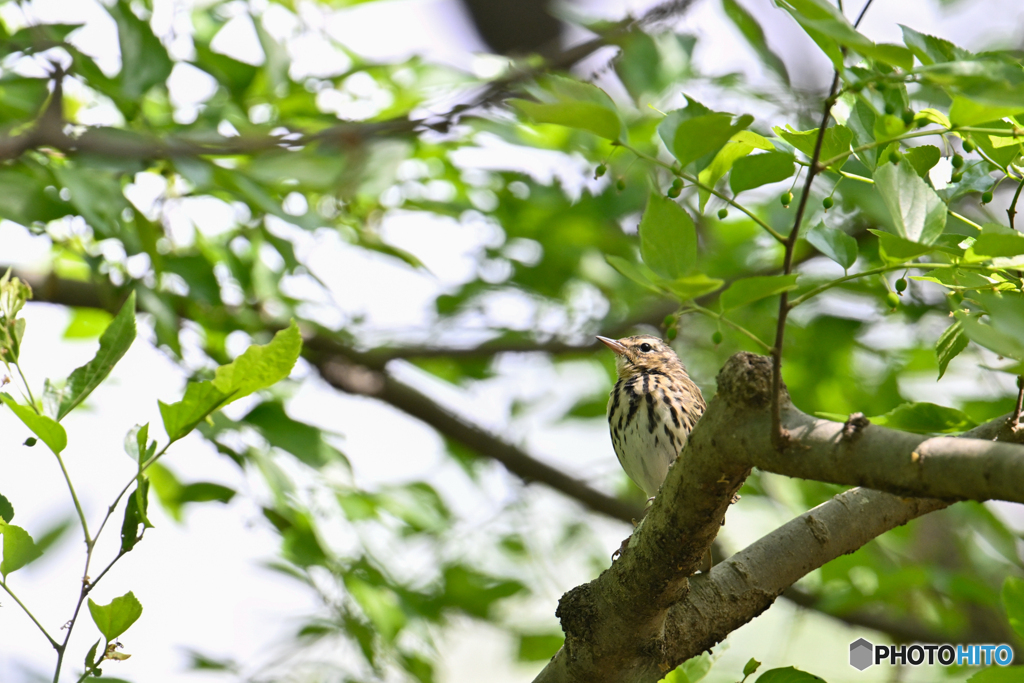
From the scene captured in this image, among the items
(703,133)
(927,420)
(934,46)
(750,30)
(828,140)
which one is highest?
(750,30)

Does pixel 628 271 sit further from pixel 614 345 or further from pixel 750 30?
pixel 614 345

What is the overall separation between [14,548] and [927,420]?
5.62ft

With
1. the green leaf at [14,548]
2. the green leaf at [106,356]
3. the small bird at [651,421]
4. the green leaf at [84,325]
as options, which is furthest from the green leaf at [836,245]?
the green leaf at [84,325]

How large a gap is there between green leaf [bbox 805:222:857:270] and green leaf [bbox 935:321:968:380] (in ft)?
0.89

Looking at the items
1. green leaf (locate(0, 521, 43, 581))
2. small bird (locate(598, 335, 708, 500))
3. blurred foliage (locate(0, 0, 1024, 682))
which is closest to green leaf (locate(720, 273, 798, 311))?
blurred foliage (locate(0, 0, 1024, 682))

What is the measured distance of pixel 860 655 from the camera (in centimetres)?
365

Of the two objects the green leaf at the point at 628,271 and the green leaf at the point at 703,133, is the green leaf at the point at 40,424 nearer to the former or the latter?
the green leaf at the point at 628,271

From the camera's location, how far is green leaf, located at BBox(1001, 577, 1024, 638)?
1.89 meters

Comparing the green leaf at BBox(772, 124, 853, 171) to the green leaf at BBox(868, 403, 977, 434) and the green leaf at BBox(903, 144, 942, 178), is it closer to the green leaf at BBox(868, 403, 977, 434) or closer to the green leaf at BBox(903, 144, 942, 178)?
the green leaf at BBox(903, 144, 942, 178)

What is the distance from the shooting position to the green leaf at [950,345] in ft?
5.59

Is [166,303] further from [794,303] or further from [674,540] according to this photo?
[794,303]

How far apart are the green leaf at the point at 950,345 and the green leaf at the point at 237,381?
118 cm
